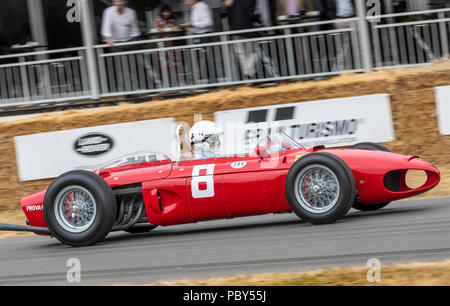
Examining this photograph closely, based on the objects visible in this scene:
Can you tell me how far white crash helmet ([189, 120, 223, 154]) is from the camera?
25.1 ft

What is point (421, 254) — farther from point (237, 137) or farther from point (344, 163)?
point (237, 137)

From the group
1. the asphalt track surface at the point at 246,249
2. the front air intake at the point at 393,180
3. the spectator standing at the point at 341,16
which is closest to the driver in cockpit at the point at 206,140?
the asphalt track surface at the point at 246,249

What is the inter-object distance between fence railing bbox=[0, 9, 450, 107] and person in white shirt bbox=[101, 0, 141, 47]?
19 cm

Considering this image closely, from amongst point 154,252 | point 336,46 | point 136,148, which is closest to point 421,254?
point 154,252

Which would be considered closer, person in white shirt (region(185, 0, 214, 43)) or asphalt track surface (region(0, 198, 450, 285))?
asphalt track surface (region(0, 198, 450, 285))

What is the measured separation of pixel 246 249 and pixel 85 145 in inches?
207

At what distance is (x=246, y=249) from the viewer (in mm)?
6305

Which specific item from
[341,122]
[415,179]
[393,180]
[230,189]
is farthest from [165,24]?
[393,180]

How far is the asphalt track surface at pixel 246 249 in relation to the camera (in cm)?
557

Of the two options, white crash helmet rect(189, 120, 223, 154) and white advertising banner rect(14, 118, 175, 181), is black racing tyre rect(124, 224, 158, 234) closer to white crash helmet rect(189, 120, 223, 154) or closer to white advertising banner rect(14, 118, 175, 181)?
white crash helmet rect(189, 120, 223, 154)

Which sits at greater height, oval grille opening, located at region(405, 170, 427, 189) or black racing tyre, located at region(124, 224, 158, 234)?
black racing tyre, located at region(124, 224, 158, 234)

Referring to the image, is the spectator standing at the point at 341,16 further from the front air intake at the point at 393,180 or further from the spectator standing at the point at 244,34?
the front air intake at the point at 393,180

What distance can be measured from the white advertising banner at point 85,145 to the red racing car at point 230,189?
10.1 ft

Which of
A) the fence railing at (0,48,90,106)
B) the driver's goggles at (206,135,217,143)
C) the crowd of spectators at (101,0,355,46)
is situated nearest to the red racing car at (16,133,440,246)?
the driver's goggles at (206,135,217,143)
